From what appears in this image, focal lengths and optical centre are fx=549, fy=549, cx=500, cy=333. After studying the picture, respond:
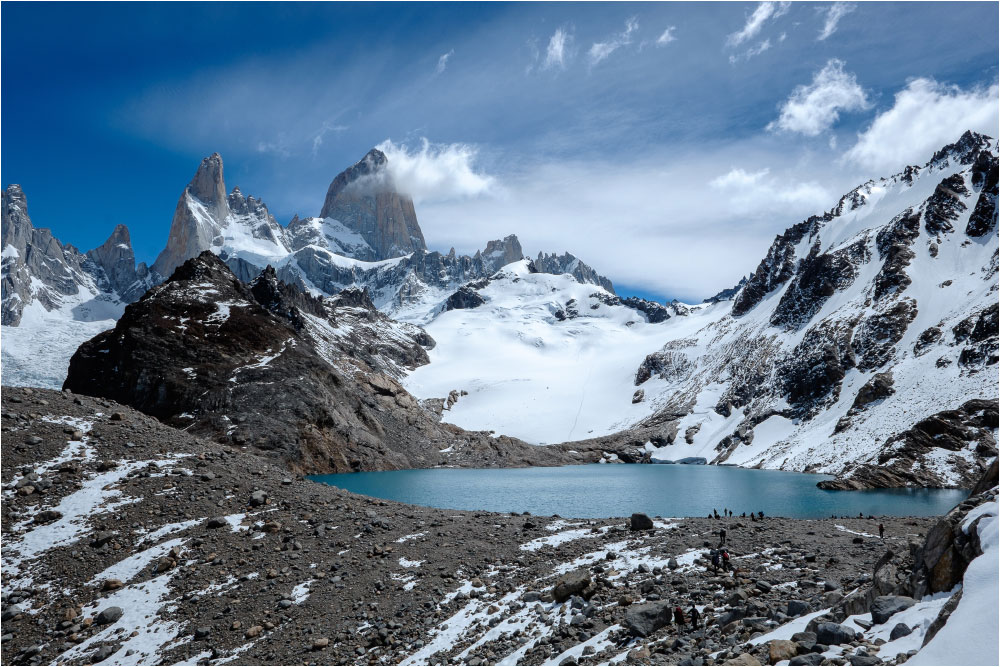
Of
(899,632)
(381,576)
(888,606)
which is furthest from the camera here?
(381,576)

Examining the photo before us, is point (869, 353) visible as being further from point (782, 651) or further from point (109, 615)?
point (109, 615)

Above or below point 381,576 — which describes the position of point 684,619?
above

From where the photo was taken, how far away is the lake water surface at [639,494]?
51750mm

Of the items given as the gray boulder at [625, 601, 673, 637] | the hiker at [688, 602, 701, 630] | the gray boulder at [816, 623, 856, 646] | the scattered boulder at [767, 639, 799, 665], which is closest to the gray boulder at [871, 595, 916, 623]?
the gray boulder at [816, 623, 856, 646]

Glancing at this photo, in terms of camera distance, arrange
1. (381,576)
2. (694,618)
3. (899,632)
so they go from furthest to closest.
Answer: (381,576) < (694,618) < (899,632)

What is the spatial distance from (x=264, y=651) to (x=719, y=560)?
16246mm

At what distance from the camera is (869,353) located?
11300cm

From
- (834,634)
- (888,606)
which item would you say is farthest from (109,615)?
(888,606)

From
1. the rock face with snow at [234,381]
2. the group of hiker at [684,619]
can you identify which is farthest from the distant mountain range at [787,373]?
the group of hiker at [684,619]

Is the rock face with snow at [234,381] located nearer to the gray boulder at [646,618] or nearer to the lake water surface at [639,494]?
the lake water surface at [639,494]

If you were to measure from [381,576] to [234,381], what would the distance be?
65131 millimetres

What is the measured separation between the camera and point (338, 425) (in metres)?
85.8

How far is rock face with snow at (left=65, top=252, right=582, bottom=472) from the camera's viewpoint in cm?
Result: 7326

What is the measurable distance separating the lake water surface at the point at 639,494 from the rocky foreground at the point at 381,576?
22.4 m
